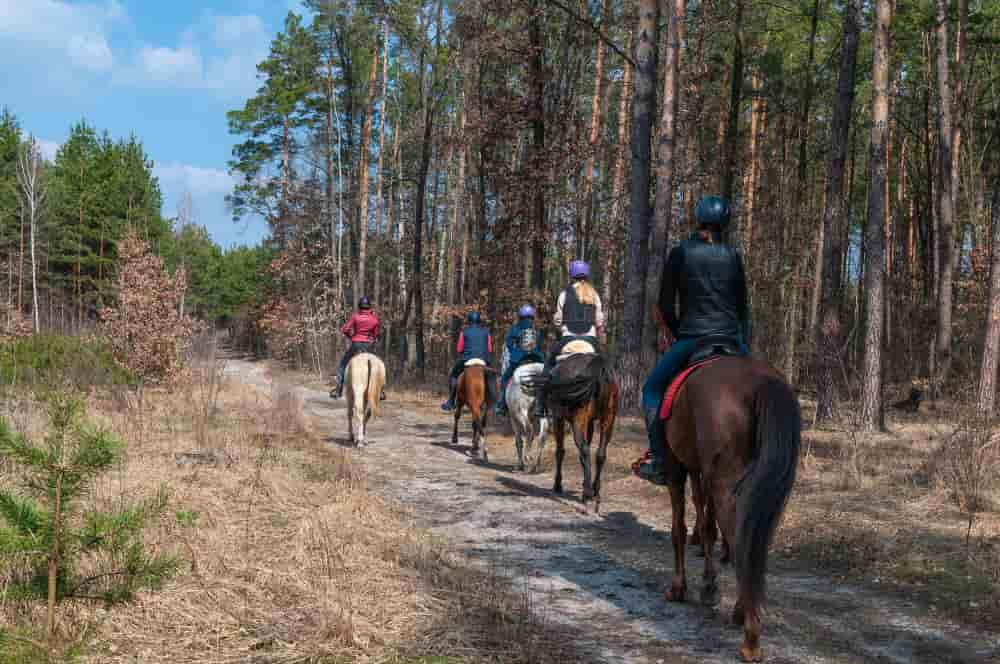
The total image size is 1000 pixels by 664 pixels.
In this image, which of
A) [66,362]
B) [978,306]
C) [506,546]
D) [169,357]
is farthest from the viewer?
[978,306]

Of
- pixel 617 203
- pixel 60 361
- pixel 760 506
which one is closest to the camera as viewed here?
pixel 760 506

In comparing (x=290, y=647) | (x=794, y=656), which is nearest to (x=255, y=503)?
(x=290, y=647)

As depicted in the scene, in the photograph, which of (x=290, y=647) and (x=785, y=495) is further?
(x=785, y=495)

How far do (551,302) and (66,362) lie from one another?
1165 centimetres

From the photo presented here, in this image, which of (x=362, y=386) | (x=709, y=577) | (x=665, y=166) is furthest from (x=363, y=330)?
(x=709, y=577)

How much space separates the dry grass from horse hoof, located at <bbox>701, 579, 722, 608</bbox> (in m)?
→ 1.24

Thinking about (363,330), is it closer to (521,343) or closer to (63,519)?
(521,343)

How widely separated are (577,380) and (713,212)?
13.6 ft

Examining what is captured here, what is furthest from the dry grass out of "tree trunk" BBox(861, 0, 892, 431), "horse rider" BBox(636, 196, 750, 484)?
"tree trunk" BBox(861, 0, 892, 431)

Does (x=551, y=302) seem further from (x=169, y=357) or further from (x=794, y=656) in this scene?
(x=794, y=656)

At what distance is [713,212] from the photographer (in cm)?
580

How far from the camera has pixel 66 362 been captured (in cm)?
1434

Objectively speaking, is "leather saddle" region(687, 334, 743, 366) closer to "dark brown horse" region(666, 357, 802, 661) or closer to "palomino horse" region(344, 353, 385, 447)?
"dark brown horse" region(666, 357, 802, 661)

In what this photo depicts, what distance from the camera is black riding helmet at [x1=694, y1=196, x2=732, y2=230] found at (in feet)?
19.1
